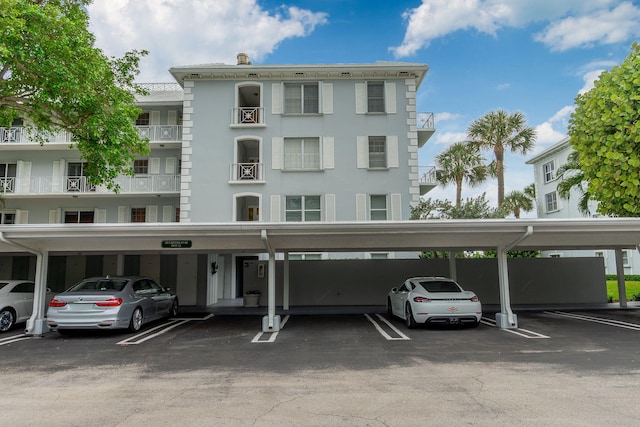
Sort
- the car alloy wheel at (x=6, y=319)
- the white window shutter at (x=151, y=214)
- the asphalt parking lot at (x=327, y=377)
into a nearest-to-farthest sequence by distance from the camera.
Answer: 1. the asphalt parking lot at (x=327, y=377)
2. the car alloy wheel at (x=6, y=319)
3. the white window shutter at (x=151, y=214)

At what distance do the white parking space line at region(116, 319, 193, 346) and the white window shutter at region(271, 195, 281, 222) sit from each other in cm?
708

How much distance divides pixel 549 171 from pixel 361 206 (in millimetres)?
19463

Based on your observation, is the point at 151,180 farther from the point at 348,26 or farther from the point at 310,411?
the point at 310,411

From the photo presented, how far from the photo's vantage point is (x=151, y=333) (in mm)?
10875

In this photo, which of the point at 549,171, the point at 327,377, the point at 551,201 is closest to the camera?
the point at 327,377

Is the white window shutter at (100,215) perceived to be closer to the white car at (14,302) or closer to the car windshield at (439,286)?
the white car at (14,302)

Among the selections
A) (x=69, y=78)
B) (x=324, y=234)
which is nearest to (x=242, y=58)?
(x=69, y=78)

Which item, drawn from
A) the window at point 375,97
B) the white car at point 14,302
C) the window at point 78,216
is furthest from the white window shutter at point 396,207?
the window at point 78,216

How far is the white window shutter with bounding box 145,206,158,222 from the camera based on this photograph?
21.6m

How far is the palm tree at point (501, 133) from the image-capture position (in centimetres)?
2633

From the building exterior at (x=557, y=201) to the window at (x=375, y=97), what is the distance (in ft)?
45.6

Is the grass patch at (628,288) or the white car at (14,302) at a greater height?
the white car at (14,302)

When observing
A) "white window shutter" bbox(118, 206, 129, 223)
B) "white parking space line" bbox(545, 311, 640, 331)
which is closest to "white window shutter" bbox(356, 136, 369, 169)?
"white parking space line" bbox(545, 311, 640, 331)

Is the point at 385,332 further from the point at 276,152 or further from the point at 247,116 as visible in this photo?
the point at 247,116
